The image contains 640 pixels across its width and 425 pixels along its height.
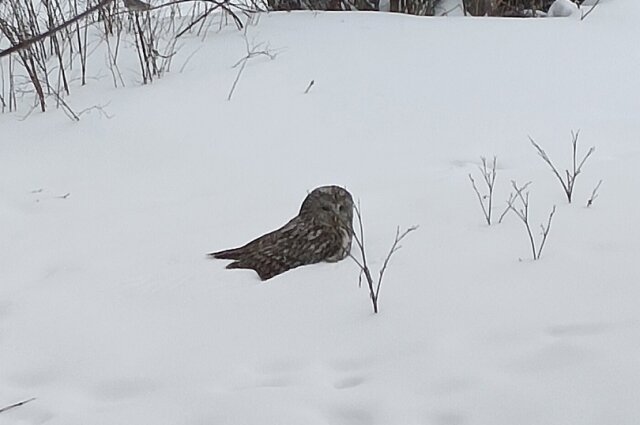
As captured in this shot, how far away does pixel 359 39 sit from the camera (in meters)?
6.89

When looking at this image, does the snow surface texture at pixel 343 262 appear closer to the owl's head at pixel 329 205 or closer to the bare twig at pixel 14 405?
the bare twig at pixel 14 405

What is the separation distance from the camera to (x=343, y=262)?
3.43 m

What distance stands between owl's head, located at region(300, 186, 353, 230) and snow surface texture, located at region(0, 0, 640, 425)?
0.18 m

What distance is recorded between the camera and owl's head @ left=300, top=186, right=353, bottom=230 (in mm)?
3570

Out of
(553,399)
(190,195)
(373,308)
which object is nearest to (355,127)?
(190,195)

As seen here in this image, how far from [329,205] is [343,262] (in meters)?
0.28

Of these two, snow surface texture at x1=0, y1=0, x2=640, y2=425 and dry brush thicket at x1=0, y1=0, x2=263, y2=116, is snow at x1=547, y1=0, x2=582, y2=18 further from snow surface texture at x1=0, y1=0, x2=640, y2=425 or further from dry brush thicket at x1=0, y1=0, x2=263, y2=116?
dry brush thicket at x1=0, y1=0, x2=263, y2=116

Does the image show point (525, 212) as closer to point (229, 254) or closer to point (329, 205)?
point (329, 205)

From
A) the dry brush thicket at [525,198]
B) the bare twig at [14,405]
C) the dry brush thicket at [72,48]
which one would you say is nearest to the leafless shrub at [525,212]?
the dry brush thicket at [525,198]

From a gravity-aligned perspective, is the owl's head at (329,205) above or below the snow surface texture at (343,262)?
above

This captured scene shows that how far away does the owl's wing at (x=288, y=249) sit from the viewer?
3.37 metres

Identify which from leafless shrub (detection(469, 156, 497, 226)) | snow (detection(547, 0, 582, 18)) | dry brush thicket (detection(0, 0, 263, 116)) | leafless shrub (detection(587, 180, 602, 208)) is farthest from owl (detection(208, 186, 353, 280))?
snow (detection(547, 0, 582, 18))

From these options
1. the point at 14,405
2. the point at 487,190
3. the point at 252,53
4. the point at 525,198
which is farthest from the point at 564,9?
the point at 14,405

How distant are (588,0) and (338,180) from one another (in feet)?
14.1
